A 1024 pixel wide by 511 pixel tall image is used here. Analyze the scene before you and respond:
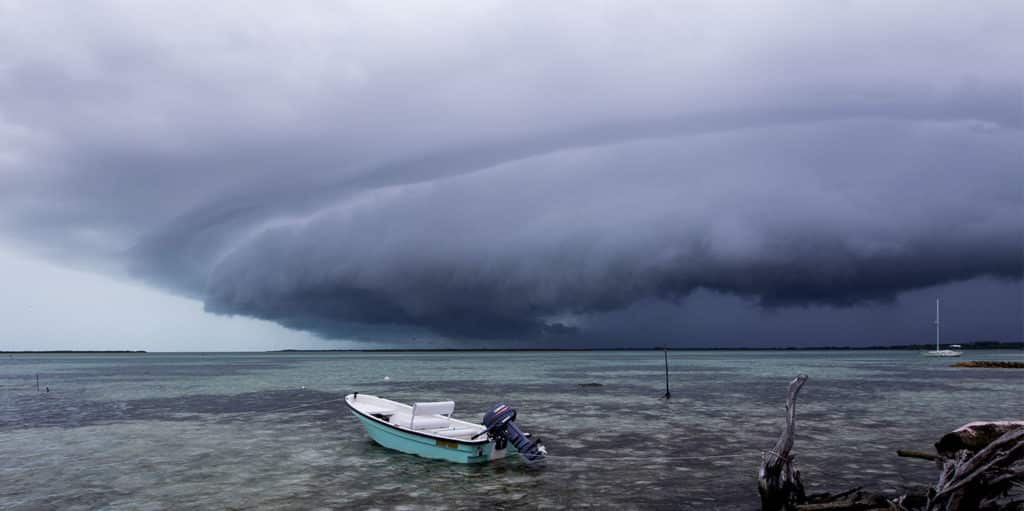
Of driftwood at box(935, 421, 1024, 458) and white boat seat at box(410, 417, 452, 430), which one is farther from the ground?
driftwood at box(935, 421, 1024, 458)

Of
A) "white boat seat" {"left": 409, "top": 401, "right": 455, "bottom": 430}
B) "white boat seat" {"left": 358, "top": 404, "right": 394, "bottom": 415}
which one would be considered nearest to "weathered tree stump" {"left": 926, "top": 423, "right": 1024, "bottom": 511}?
"white boat seat" {"left": 409, "top": 401, "right": 455, "bottom": 430}

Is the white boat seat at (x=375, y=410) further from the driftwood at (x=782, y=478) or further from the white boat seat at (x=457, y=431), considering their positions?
the driftwood at (x=782, y=478)

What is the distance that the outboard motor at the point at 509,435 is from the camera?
21312 mm

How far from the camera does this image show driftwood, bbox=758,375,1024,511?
12.2 metres

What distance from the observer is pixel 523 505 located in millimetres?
17109

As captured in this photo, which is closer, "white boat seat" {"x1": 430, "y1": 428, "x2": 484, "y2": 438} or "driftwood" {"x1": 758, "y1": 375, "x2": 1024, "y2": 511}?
"driftwood" {"x1": 758, "y1": 375, "x2": 1024, "y2": 511}

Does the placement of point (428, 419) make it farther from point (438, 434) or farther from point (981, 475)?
point (981, 475)

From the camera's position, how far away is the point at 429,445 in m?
23.0

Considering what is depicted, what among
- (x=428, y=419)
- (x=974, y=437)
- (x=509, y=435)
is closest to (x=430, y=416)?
(x=428, y=419)

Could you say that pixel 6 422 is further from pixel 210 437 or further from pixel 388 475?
A: pixel 388 475

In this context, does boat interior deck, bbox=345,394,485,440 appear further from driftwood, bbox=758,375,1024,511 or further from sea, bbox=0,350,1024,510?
driftwood, bbox=758,375,1024,511

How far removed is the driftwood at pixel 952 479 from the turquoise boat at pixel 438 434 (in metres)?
8.30

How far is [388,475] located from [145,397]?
45.1m

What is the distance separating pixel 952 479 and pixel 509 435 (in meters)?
12.5
